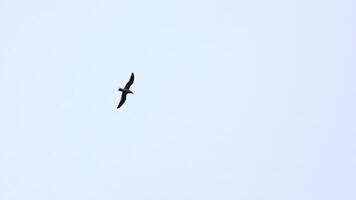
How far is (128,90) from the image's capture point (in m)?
93.6

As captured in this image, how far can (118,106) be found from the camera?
94375 millimetres

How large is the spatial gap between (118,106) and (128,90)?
2780mm
